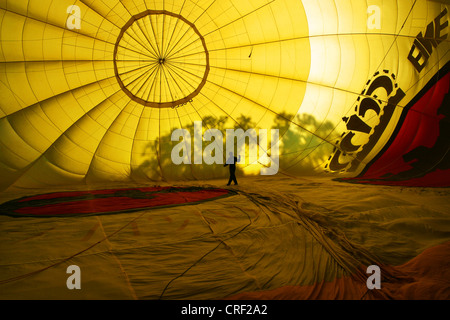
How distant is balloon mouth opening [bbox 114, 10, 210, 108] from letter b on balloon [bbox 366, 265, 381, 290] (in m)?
4.67

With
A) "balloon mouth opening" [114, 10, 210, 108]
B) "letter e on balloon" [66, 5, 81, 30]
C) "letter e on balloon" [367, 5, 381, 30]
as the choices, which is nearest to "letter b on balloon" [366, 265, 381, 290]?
"letter e on balloon" [367, 5, 381, 30]

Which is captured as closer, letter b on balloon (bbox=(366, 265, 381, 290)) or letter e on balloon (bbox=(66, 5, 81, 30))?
letter b on balloon (bbox=(366, 265, 381, 290))

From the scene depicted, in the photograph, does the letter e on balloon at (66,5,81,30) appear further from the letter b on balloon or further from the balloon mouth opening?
the letter b on balloon

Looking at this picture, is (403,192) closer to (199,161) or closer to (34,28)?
(199,161)

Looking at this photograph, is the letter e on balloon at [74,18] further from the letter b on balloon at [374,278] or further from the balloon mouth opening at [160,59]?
the letter b on balloon at [374,278]

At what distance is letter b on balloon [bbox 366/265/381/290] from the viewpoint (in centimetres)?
159

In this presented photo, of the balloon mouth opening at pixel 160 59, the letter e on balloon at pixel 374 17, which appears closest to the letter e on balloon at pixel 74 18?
the balloon mouth opening at pixel 160 59

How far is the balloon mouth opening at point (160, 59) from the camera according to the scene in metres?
5.09

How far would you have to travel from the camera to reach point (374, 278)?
1.66m

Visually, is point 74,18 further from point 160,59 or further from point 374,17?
point 374,17

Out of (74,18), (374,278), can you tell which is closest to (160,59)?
(74,18)

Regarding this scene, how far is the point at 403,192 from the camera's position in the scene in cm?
374

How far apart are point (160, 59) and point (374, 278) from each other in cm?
484
